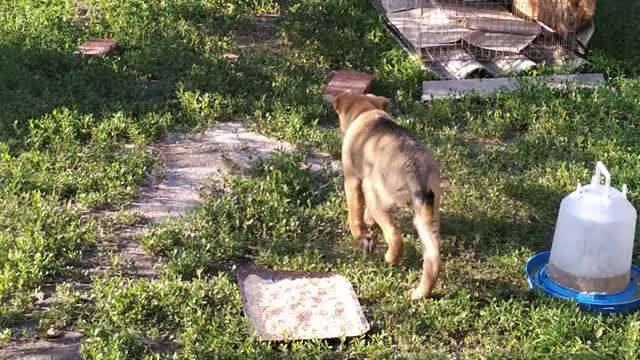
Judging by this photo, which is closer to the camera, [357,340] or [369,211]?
[357,340]

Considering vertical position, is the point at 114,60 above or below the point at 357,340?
above

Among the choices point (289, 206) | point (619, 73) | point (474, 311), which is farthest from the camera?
point (619, 73)

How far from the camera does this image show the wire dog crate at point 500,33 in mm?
8477

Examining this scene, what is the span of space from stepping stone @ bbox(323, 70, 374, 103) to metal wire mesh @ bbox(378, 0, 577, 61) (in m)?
0.81

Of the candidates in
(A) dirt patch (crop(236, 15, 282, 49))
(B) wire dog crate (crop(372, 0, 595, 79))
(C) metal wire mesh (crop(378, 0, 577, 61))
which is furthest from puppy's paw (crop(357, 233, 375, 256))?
(A) dirt patch (crop(236, 15, 282, 49))

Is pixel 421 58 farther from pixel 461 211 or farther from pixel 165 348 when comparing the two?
pixel 165 348

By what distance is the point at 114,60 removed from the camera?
27.2 ft

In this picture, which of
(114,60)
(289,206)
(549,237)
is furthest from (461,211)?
(114,60)

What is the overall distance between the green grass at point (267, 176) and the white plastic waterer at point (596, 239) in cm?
27

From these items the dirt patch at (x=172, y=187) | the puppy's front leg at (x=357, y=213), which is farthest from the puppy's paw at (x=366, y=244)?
the dirt patch at (x=172, y=187)

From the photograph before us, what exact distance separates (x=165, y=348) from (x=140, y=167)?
85.3 inches

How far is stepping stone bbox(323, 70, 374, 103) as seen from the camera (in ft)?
25.4

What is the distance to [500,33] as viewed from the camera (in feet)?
28.2

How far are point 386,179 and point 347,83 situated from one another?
3.01m
